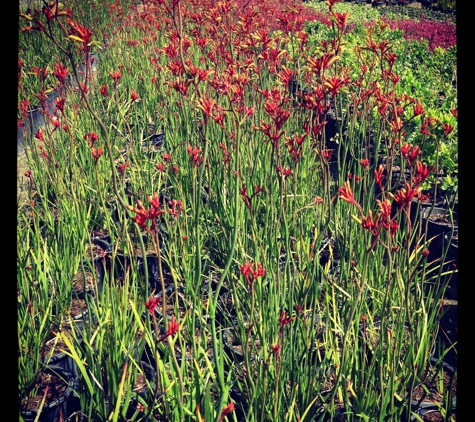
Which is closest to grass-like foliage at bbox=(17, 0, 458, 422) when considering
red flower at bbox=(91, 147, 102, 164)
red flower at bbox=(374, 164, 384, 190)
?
red flower at bbox=(374, 164, 384, 190)

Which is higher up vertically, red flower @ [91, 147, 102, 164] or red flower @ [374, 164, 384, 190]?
red flower @ [374, 164, 384, 190]

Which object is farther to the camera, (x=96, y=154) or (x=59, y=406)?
(x=96, y=154)

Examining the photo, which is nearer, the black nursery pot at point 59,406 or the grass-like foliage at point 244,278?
the grass-like foliage at point 244,278

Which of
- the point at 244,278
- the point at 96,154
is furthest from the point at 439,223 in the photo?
the point at 96,154

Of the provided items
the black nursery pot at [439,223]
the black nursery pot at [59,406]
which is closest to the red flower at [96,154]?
the black nursery pot at [59,406]

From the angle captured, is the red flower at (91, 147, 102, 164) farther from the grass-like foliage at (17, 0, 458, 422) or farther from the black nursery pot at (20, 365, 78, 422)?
the black nursery pot at (20, 365, 78, 422)

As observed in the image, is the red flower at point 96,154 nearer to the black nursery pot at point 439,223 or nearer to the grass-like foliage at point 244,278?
the grass-like foliage at point 244,278

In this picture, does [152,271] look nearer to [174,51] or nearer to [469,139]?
[174,51]

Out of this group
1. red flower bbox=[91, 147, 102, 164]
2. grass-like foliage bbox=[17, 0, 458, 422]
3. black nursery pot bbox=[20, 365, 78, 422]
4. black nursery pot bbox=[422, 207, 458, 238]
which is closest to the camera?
grass-like foliage bbox=[17, 0, 458, 422]

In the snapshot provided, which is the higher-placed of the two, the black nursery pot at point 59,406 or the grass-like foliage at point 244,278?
the grass-like foliage at point 244,278

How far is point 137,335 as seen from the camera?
2.01 metres

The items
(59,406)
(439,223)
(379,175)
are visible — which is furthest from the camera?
(439,223)

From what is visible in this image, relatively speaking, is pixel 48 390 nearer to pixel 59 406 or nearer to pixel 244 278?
pixel 59 406
